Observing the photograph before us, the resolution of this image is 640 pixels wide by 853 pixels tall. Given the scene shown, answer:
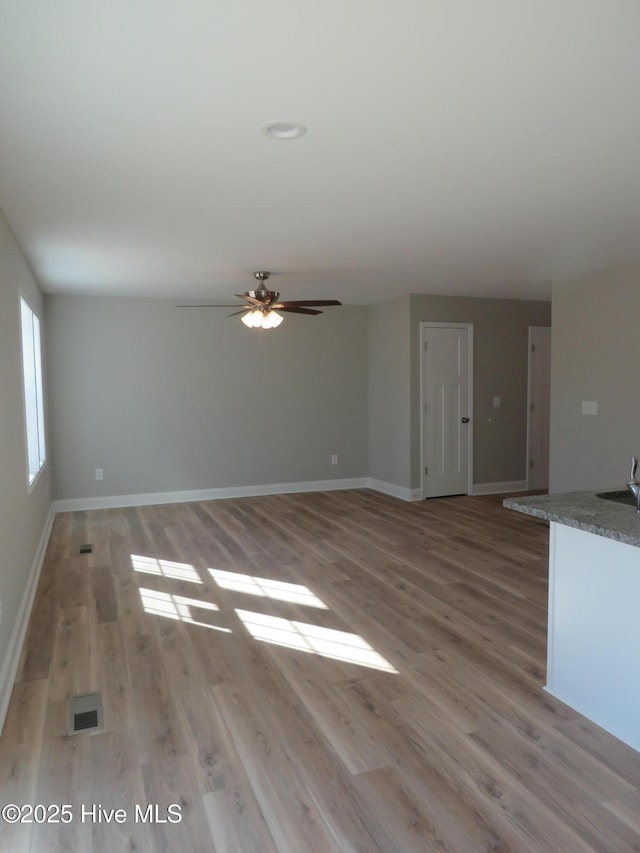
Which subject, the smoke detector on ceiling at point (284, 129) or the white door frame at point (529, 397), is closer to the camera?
the smoke detector on ceiling at point (284, 129)

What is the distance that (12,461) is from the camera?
3396 millimetres

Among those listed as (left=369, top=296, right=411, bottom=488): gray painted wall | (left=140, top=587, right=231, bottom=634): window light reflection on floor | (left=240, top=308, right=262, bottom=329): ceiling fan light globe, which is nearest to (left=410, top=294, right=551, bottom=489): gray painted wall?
(left=369, top=296, right=411, bottom=488): gray painted wall

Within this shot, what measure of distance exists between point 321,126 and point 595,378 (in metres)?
4.06

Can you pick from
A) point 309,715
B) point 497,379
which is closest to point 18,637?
point 309,715

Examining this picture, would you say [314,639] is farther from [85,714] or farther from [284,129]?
[284,129]

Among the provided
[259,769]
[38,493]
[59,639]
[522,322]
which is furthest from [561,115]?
[522,322]

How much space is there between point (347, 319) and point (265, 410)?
1622mm

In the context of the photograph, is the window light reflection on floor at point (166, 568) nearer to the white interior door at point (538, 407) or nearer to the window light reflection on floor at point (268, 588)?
the window light reflection on floor at point (268, 588)

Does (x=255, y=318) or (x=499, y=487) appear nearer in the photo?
(x=255, y=318)

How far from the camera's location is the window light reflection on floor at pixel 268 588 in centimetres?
383

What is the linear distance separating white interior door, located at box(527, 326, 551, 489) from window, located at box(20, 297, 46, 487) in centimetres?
572

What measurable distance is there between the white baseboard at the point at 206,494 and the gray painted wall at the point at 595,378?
2.87 metres

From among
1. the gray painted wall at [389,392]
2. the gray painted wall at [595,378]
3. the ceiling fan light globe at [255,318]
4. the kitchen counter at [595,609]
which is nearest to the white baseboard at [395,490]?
the gray painted wall at [389,392]

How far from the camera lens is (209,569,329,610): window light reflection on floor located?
12.6ft
